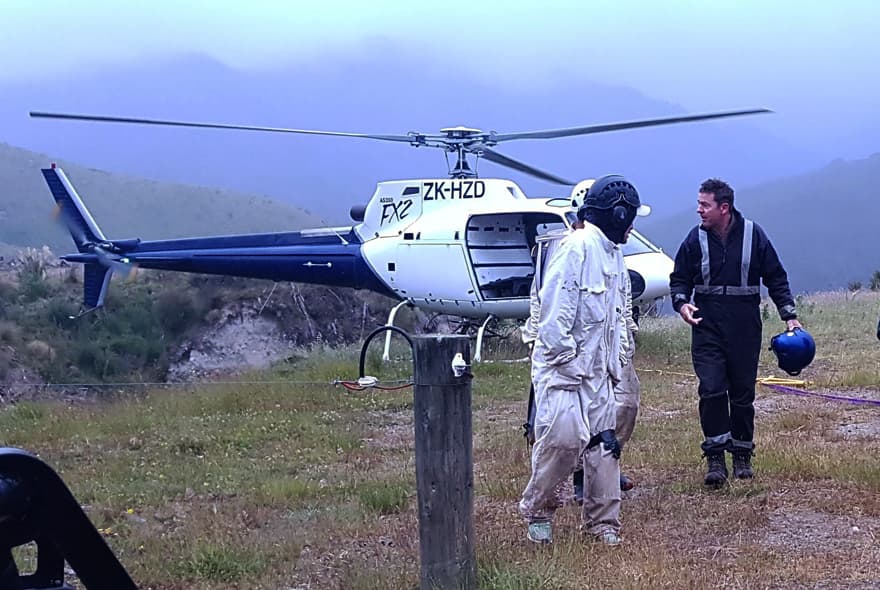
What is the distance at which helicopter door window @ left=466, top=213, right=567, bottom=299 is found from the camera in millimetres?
12680

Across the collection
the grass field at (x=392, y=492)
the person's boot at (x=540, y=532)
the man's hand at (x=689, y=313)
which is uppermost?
the man's hand at (x=689, y=313)

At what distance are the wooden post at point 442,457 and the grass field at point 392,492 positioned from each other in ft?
0.76

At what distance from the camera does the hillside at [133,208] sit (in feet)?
211

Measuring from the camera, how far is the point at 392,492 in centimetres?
595

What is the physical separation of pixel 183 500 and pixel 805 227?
102 meters

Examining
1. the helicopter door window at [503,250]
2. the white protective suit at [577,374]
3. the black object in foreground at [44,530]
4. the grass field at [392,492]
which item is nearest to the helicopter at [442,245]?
the helicopter door window at [503,250]

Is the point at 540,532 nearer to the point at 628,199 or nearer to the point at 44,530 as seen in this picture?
the point at 628,199

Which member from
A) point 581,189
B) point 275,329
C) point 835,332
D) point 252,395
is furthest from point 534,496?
point 275,329

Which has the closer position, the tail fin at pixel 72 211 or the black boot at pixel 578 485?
the black boot at pixel 578 485

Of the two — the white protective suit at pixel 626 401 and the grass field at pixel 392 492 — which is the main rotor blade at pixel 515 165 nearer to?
the grass field at pixel 392 492

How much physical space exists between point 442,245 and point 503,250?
33.5 inches

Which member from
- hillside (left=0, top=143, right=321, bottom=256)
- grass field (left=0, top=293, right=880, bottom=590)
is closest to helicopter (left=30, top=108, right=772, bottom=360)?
grass field (left=0, top=293, right=880, bottom=590)

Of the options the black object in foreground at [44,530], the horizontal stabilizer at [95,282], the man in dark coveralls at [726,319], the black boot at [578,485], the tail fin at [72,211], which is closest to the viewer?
the black object in foreground at [44,530]

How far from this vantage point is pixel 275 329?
2330cm
